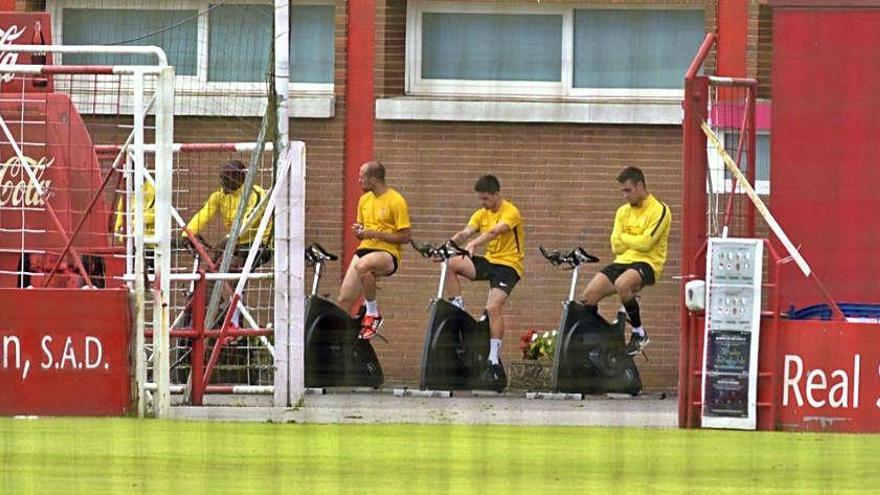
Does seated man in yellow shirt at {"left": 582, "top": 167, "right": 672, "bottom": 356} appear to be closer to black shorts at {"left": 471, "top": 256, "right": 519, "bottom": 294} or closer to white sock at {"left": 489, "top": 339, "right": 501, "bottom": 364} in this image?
black shorts at {"left": 471, "top": 256, "right": 519, "bottom": 294}

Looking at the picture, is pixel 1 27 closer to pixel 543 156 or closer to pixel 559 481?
pixel 543 156

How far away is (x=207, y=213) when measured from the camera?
1539 cm

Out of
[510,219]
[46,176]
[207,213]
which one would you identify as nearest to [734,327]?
[510,219]

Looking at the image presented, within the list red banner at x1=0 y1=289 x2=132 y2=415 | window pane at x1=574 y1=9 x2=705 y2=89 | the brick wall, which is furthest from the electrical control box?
window pane at x1=574 y1=9 x2=705 y2=89

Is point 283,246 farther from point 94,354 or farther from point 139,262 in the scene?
point 94,354

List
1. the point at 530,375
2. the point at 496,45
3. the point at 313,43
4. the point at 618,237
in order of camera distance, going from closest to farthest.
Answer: the point at 618,237 < the point at 530,375 < the point at 496,45 < the point at 313,43

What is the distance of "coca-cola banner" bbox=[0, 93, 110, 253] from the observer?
45.0ft

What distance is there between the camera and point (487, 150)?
1802 centimetres

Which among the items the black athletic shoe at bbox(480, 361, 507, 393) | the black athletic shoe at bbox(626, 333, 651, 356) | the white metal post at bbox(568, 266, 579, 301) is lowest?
the black athletic shoe at bbox(480, 361, 507, 393)

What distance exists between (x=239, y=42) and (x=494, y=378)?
3.04m

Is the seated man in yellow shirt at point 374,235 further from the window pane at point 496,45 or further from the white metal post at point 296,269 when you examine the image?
the window pane at point 496,45

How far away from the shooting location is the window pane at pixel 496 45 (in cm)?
1830

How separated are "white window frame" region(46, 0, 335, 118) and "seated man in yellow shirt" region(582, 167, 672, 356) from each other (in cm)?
266

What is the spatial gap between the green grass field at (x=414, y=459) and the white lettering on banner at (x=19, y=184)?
1.79m
